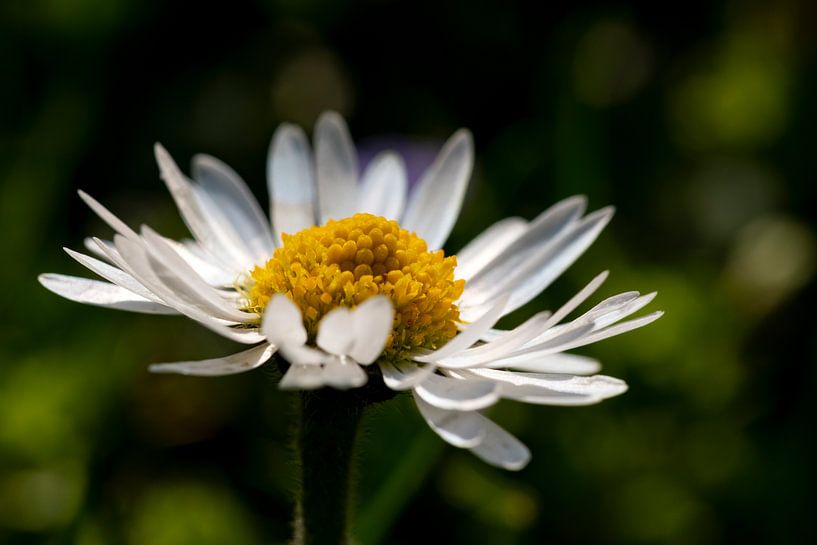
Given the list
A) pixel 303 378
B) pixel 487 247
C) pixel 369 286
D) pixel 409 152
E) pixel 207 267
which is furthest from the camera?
pixel 409 152

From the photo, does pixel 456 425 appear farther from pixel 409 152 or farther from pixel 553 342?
pixel 409 152

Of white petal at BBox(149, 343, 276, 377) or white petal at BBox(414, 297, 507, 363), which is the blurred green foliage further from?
white petal at BBox(414, 297, 507, 363)

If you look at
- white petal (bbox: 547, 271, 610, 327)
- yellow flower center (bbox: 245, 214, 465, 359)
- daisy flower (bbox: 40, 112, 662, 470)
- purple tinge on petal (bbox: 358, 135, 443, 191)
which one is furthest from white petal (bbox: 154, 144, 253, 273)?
purple tinge on petal (bbox: 358, 135, 443, 191)

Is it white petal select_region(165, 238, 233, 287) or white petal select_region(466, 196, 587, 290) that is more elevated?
white petal select_region(466, 196, 587, 290)

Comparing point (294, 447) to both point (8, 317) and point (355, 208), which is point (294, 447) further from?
point (8, 317)

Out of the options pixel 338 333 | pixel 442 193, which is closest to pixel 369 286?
pixel 338 333

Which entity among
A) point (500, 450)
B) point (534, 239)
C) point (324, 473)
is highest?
point (534, 239)

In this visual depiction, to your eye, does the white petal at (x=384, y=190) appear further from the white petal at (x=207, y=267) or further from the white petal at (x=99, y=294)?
the white petal at (x=99, y=294)

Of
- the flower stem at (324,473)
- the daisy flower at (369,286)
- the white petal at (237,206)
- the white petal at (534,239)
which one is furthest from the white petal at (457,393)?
the white petal at (237,206)
